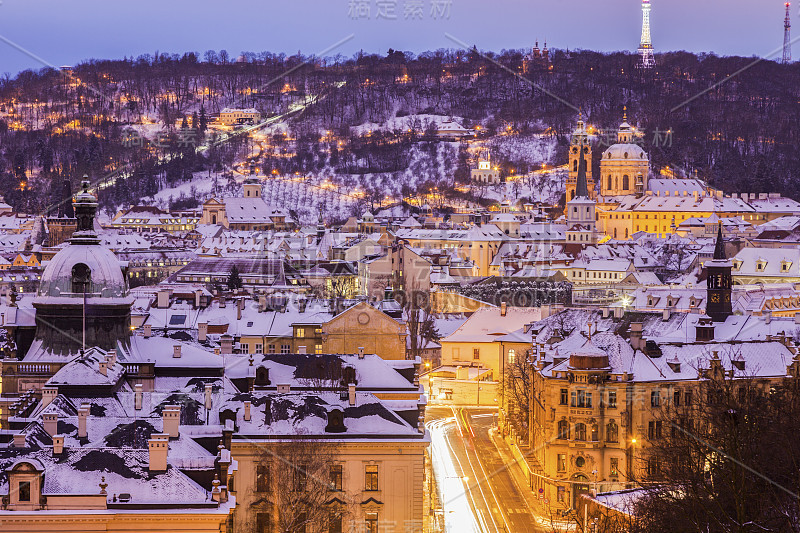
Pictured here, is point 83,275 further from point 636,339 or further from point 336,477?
point 636,339

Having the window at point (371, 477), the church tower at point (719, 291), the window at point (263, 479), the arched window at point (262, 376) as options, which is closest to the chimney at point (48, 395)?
the window at point (263, 479)

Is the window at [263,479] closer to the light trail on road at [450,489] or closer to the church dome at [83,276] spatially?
the light trail on road at [450,489]

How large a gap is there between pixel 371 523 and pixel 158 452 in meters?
7.52

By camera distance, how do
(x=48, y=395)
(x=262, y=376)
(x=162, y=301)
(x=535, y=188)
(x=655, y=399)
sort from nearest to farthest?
(x=48, y=395) < (x=262, y=376) < (x=655, y=399) < (x=162, y=301) < (x=535, y=188)

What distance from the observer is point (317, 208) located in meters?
190

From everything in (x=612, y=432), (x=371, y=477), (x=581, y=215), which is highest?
(x=581, y=215)

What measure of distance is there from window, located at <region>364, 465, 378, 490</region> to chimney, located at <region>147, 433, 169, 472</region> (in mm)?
6940

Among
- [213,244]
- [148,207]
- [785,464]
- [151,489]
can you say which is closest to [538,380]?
[785,464]

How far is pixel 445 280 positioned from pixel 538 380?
66.8 metres

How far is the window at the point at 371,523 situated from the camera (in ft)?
110

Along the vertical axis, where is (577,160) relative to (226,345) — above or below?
above

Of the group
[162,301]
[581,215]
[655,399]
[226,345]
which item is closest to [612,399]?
[655,399]

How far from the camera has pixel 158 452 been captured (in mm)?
→ 27578

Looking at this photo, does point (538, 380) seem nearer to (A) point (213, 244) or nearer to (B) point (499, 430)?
(B) point (499, 430)
